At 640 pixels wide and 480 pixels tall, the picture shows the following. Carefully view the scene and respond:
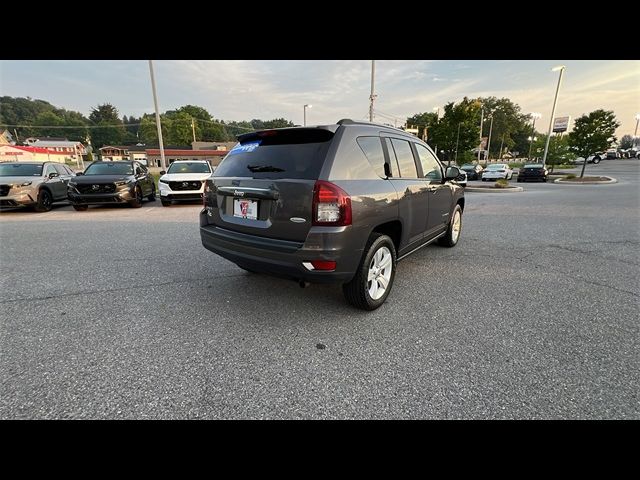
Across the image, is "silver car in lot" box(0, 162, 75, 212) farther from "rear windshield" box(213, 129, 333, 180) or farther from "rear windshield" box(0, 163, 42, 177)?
"rear windshield" box(213, 129, 333, 180)

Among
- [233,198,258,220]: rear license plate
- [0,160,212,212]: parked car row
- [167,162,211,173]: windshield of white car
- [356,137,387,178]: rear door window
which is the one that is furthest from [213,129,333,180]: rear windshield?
[167,162,211,173]: windshield of white car

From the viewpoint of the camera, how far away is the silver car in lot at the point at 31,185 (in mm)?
8938

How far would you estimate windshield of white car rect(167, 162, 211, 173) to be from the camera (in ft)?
36.6

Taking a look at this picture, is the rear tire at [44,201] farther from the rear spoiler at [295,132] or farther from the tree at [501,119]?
the tree at [501,119]

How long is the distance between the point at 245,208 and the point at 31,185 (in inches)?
399

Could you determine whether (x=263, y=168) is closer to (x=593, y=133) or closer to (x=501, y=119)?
(x=593, y=133)

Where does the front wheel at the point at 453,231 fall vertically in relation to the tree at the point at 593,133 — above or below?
below

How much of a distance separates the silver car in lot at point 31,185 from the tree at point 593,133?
28755mm

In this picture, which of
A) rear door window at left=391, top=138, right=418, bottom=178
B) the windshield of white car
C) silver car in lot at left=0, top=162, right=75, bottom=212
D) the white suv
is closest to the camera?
rear door window at left=391, top=138, right=418, bottom=178

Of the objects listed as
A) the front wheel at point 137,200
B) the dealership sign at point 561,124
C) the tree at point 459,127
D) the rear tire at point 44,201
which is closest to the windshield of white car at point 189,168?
the front wheel at point 137,200

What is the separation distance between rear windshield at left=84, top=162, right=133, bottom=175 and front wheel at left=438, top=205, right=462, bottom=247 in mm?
10117

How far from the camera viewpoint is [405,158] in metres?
3.85
